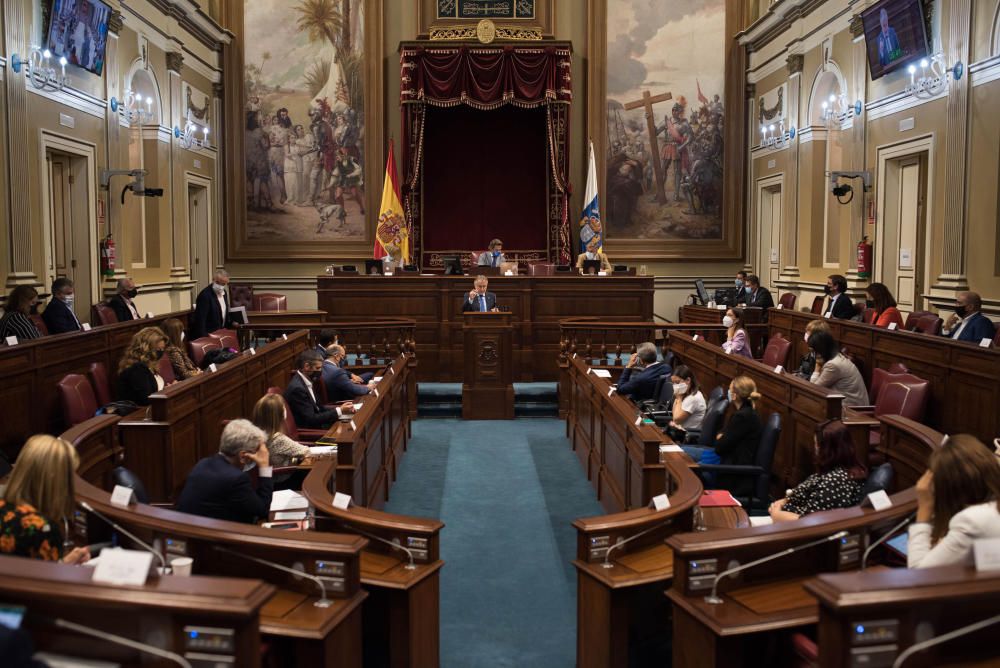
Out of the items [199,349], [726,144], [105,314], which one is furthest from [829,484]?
[726,144]

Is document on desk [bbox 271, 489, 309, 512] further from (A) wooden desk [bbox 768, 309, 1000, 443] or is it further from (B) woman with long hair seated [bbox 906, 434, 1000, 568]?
(A) wooden desk [bbox 768, 309, 1000, 443]

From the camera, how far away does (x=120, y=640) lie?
2.29 metres

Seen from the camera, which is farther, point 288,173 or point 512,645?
point 288,173

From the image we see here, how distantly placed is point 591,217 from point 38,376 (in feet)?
34.7

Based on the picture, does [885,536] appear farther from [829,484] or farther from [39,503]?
[39,503]

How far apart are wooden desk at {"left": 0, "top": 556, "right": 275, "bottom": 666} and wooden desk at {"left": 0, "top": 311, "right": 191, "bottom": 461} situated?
4.14 meters

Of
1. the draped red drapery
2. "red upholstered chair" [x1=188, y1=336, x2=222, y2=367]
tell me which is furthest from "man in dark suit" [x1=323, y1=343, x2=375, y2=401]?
the draped red drapery

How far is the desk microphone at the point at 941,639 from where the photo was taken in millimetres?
2346

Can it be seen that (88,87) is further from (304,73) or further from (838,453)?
(838,453)

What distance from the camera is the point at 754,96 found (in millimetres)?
16438

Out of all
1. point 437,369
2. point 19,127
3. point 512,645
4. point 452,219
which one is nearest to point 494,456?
point 437,369

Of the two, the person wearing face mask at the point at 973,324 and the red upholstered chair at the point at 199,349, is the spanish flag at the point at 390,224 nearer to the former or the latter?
the red upholstered chair at the point at 199,349

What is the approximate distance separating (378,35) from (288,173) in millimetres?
3010

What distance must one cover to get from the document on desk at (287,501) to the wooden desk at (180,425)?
3.35 ft
